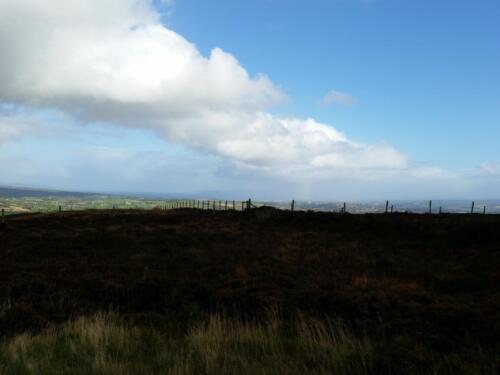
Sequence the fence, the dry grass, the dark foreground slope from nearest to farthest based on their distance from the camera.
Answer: the dry grass
the dark foreground slope
the fence

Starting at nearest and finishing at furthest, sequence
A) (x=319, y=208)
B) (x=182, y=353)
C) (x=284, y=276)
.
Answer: (x=182, y=353)
(x=284, y=276)
(x=319, y=208)

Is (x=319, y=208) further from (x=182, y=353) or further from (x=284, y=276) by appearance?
(x=182, y=353)

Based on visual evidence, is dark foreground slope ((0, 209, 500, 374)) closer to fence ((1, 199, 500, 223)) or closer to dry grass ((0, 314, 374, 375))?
dry grass ((0, 314, 374, 375))

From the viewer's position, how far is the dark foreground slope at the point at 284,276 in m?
8.50

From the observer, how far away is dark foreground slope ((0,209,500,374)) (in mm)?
8500

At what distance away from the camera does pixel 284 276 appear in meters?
13.8

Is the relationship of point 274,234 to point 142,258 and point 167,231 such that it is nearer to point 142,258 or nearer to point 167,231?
point 167,231

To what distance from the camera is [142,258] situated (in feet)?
62.8

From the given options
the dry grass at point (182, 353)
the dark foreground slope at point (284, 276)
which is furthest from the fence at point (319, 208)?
the dry grass at point (182, 353)

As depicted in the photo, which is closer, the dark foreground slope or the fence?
the dark foreground slope

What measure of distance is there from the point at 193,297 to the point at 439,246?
17.5 metres

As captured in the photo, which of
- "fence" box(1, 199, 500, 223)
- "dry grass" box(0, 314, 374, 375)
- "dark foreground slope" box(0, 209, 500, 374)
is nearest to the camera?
"dry grass" box(0, 314, 374, 375)

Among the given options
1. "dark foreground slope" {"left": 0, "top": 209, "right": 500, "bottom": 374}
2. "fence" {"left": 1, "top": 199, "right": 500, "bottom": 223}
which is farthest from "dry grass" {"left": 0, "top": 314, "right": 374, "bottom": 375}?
"fence" {"left": 1, "top": 199, "right": 500, "bottom": 223}

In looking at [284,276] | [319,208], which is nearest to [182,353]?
[284,276]
